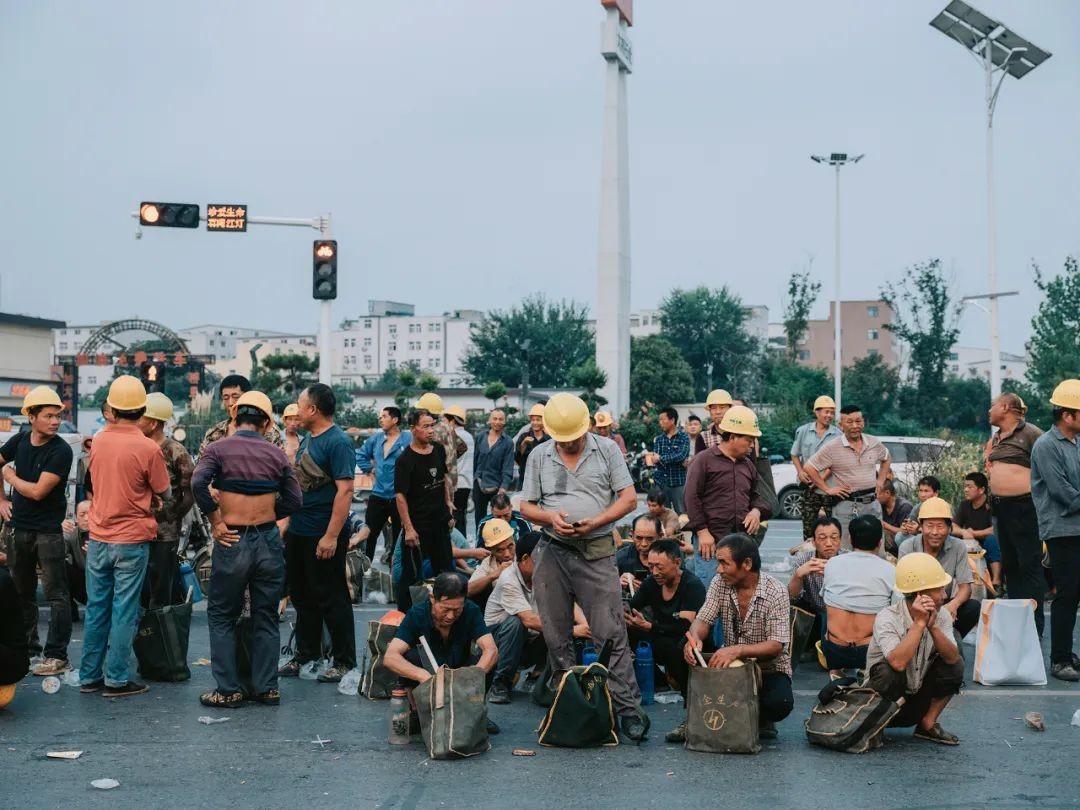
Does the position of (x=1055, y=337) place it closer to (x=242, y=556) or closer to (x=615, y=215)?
(x=615, y=215)

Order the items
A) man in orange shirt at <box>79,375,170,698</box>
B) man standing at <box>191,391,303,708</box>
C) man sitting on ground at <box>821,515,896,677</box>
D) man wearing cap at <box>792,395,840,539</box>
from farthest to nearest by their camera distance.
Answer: man wearing cap at <box>792,395,840,539</box>, man sitting on ground at <box>821,515,896,677</box>, man in orange shirt at <box>79,375,170,698</box>, man standing at <box>191,391,303,708</box>

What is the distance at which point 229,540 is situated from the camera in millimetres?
7668

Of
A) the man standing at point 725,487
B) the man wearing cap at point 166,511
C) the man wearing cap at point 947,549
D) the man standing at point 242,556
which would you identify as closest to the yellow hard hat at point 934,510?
the man wearing cap at point 947,549

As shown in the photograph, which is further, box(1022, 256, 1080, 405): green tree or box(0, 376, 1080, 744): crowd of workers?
box(1022, 256, 1080, 405): green tree

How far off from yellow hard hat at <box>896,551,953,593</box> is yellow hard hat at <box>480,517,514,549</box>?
3290mm

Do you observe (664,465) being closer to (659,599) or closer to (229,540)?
(659,599)

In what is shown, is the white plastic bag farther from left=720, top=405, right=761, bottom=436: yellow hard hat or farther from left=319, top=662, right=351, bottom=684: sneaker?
left=319, top=662, right=351, bottom=684: sneaker

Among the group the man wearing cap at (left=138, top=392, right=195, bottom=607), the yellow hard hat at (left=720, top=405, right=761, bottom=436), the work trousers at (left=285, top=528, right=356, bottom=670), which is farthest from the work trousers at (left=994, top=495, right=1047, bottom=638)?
the man wearing cap at (left=138, top=392, right=195, bottom=607)

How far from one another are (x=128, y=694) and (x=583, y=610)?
3066 mm

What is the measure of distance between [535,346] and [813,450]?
6181cm

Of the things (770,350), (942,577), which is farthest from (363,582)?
(770,350)

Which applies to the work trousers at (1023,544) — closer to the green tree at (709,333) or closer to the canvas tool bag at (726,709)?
the canvas tool bag at (726,709)

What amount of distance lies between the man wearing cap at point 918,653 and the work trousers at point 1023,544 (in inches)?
124

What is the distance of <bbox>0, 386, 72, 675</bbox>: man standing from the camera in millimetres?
8391
